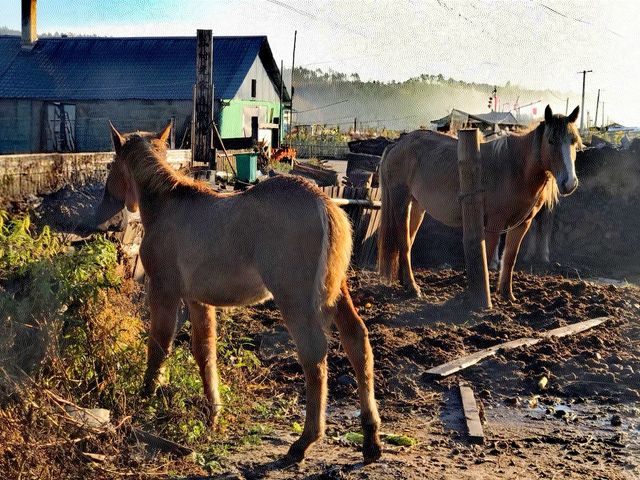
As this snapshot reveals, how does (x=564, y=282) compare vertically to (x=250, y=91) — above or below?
below

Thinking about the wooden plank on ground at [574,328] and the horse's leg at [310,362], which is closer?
the horse's leg at [310,362]

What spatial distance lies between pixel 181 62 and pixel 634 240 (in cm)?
2204

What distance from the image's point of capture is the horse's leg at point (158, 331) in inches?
219

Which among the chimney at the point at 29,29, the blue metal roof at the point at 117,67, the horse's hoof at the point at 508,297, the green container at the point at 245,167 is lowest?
the horse's hoof at the point at 508,297

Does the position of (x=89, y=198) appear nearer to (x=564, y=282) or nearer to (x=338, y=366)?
(x=338, y=366)

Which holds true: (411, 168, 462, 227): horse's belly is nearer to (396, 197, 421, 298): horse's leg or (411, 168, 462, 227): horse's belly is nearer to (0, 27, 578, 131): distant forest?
(396, 197, 421, 298): horse's leg

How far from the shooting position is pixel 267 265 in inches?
198

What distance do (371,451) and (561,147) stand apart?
575cm

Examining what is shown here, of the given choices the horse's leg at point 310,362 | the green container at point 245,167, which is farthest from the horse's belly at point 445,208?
the horse's leg at point 310,362

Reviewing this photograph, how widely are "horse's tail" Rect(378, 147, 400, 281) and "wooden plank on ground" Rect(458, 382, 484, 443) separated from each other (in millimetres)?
4241

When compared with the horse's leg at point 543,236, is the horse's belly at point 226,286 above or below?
above

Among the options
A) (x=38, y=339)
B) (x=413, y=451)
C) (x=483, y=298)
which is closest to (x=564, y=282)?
(x=483, y=298)

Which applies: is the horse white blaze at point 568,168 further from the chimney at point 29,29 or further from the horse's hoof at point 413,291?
the chimney at point 29,29

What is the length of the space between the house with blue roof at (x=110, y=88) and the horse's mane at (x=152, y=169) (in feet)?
71.7
